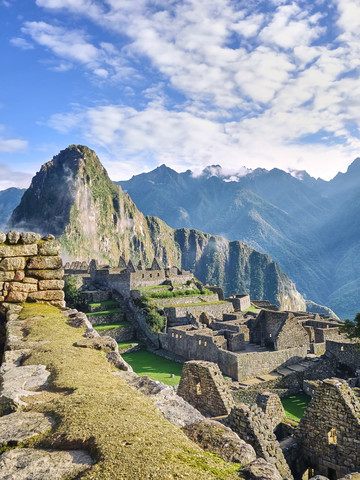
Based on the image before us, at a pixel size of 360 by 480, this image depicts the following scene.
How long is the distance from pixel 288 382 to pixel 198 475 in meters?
18.9

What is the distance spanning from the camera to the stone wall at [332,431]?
6.34 m

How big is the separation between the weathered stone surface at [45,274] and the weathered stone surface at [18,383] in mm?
3792

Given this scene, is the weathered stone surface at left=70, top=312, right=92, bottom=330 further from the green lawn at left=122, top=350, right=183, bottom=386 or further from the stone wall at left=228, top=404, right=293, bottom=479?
the green lawn at left=122, top=350, right=183, bottom=386

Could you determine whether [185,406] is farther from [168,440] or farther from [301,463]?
[301,463]

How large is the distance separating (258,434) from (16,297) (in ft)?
19.4

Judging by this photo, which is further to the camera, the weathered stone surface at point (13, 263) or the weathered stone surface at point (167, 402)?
the weathered stone surface at point (13, 263)

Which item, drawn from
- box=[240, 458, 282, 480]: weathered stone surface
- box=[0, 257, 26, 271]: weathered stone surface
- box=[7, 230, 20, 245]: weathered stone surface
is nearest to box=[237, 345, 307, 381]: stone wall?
Answer: box=[0, 257, 26, 271]: weathered stone surface

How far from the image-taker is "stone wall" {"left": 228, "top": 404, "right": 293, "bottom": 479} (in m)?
5.48

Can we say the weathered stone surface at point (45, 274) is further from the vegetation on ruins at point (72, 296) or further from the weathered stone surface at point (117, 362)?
the vegetation on ruins at point (72, 296)

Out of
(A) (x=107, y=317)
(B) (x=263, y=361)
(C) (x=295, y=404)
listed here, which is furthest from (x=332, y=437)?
(A) (x=107, y=317)

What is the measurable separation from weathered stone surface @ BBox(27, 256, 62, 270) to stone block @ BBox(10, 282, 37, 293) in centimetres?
41

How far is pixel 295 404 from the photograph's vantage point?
55.7 ft

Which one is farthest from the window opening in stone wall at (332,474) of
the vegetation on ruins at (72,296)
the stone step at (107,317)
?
the vegetation on ruins at (72,296)

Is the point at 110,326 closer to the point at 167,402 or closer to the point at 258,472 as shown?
the point at 167,402
